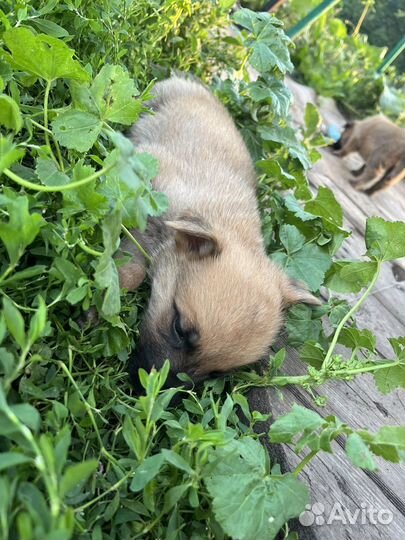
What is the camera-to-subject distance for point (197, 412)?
6.77 ft

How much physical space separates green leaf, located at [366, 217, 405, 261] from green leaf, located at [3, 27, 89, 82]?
1.53 m

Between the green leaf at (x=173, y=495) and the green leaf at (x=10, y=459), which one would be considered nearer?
the green leaf at (x=10, y=459)

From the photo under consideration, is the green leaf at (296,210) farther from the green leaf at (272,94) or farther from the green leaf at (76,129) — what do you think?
the green leaf at (76,129)

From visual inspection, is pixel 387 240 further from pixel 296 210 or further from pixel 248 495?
pixel 248 495

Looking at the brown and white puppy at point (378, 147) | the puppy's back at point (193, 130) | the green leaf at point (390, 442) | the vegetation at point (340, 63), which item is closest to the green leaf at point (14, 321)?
the green leaf at point (390, 442)

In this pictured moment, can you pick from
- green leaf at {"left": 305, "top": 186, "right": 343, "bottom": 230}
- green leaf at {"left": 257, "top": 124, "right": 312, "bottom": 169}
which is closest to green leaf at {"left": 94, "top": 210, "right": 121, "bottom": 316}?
green leaf at {"left": 305, "top": 186, "right": 343, "bottom": 230}

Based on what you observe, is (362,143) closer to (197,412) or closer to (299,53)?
(299,53)

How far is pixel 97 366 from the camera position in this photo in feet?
6.66

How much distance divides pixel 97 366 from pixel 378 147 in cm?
545

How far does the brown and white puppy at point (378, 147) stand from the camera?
19.7 feet

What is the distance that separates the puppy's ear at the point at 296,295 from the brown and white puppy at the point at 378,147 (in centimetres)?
345

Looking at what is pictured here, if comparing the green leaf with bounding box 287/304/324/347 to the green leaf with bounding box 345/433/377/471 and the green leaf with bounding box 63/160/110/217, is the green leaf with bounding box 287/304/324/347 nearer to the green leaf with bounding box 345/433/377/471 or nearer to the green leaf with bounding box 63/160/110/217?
the green leaf with bounding box 345/433/377/471

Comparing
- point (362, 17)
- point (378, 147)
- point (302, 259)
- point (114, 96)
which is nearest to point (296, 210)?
point (302, 259)

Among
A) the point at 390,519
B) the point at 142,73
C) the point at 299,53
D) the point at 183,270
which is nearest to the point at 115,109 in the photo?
the point at 183,270
